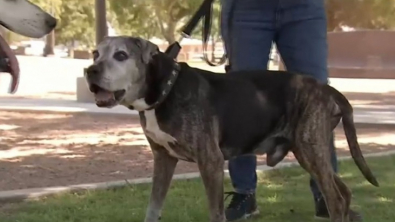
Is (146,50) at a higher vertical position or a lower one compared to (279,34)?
higher

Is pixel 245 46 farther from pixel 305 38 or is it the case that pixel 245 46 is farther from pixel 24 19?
pixel 24 19

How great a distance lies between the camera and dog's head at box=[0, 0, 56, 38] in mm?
5820

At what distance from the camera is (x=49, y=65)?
31141mm

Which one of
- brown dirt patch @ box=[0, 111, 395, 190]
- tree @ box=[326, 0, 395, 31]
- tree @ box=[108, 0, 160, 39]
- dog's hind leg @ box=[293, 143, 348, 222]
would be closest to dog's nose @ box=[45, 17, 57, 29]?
brown dirt patch @ box=[0, 111, 395, 190]

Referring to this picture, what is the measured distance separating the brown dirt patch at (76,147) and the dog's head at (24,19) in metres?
1.87

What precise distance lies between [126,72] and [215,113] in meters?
0.66

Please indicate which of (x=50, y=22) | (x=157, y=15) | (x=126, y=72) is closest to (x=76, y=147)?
(x=50, y=22)

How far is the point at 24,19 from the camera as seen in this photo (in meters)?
5.89

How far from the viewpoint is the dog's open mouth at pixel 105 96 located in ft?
14.8

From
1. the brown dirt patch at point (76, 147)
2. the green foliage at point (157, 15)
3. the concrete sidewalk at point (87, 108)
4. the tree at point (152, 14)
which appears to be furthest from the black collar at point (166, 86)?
the tree at point (152, 14)

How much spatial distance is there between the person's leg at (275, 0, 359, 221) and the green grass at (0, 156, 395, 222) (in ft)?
1.40

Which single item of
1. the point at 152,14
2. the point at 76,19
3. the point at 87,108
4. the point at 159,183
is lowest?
the point at 76,19

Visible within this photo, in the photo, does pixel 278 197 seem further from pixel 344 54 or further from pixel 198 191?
pixel 344 54

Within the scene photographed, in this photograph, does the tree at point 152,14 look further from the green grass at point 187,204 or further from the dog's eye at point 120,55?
the dog's eye at point 120,55
